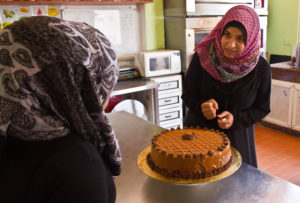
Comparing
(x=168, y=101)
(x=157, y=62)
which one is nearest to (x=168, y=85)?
(x=168, y=101)

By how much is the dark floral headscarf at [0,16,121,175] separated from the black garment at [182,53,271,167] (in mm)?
994

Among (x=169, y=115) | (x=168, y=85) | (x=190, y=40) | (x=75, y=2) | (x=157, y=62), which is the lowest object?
(x=169, y=115)

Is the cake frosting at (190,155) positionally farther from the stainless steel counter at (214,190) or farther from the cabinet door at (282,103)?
the cabinet door at (282,103)

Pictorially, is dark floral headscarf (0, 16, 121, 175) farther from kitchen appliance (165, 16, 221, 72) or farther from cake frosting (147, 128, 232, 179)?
kitchen appliance (165, 16, 221, 72)

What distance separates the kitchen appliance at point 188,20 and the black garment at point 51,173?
8.94 feet

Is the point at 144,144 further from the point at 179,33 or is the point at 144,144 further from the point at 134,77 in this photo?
the point at 179,33

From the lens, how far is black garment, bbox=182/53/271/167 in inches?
57.9

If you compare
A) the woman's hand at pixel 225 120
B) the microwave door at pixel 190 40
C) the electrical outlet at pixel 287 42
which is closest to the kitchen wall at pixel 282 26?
the electrical outlet at pixel 287 42

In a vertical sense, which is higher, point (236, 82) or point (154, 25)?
point (154, 25)

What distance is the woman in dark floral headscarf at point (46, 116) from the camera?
1.92ft

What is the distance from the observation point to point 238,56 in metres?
1.49

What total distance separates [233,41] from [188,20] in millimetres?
1754

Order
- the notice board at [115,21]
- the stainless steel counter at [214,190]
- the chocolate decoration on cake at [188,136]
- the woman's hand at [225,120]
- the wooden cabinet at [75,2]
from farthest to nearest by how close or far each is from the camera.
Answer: the notice board at [115,21] → the wooden cabinet at [75,2] → the woman's hand at [225,120] → the chocolate decoration on cake at [188,136] → the stainless steel counter at [214,190]

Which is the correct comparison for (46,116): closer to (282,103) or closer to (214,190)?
(214,190)
